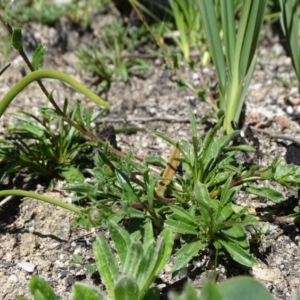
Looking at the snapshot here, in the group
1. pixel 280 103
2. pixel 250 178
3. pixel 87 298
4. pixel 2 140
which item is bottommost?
pixel 87 298

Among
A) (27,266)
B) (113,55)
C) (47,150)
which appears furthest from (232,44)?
(27,266)

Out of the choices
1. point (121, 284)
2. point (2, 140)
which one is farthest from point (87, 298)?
point (2, 140)

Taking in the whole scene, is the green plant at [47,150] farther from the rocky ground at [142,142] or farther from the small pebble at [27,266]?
the small pebble at [27,266]

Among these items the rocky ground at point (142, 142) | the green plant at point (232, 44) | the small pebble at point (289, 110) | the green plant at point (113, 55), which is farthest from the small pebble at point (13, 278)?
the small pebble at point (289, 110)

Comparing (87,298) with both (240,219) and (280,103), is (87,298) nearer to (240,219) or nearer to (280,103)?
(240,219)

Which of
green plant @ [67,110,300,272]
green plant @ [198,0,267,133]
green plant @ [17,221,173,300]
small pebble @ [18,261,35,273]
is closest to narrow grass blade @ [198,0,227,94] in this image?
green plant @ [198,0,267,133]

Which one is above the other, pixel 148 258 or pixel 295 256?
pixel 148 258
